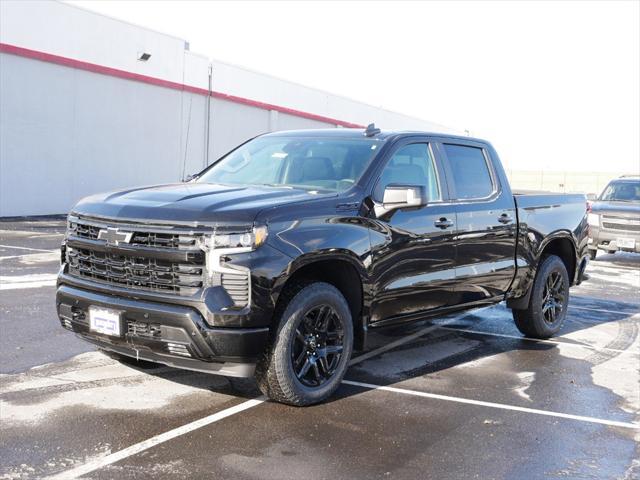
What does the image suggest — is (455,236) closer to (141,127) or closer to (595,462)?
(595,462)

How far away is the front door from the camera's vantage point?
18.6 feet

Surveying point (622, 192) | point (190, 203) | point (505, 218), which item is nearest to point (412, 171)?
point (505, 218)

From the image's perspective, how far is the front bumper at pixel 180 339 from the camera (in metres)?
4.62

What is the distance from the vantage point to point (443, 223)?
6.31 m

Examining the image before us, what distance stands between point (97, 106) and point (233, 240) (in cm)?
2071

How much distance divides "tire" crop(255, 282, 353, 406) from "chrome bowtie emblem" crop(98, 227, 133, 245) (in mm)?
1110

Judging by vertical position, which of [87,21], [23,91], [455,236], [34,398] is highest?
[87,21]

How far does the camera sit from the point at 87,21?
23.3 metres

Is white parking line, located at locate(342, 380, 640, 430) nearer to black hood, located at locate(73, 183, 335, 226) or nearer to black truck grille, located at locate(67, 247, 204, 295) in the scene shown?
black hood, located at locate(73, 183, 335, 226)

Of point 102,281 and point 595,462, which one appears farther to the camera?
point 102,281

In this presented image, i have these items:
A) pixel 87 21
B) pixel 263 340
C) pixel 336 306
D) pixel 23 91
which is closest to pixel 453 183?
pixel 336 306

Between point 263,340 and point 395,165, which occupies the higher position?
point 395,165

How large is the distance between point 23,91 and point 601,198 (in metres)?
15.8

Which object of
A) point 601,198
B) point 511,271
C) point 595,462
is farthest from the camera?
point 601,198
